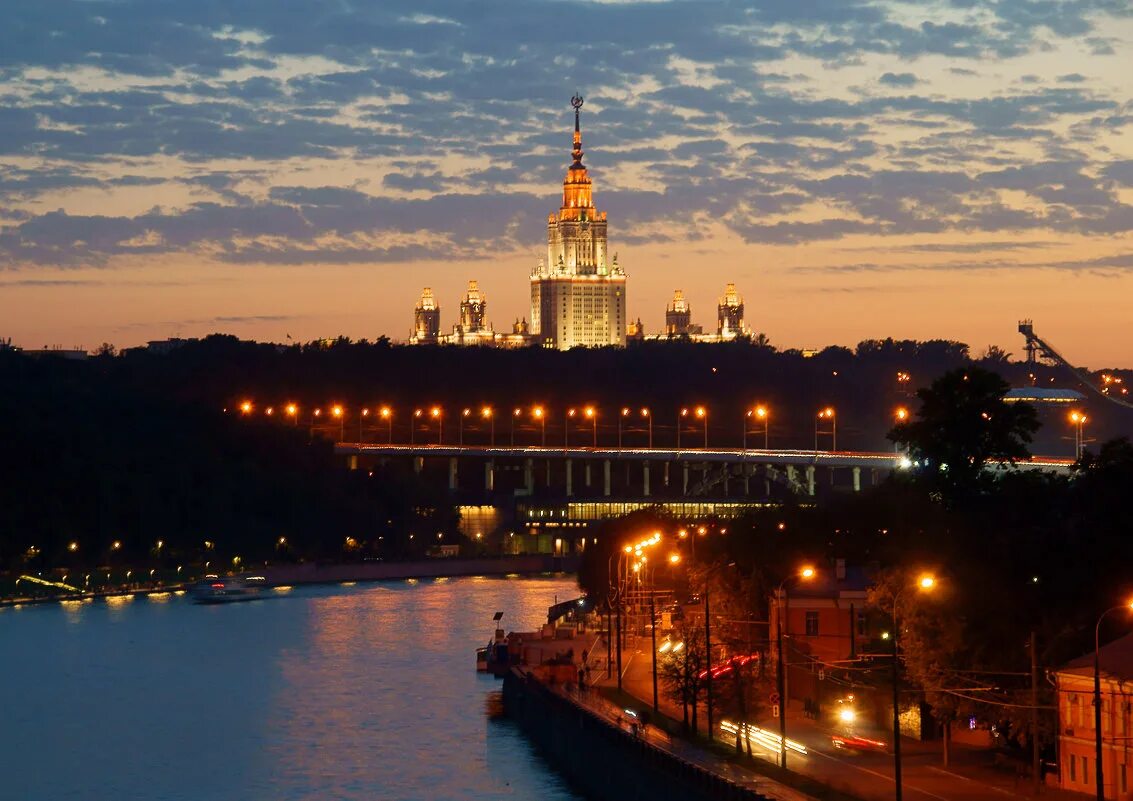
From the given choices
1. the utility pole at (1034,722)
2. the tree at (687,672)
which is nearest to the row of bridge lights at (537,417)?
the tree at (687,672)

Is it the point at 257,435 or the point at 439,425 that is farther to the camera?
Result: the point at 439,425

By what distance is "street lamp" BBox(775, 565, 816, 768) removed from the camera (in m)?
41.7

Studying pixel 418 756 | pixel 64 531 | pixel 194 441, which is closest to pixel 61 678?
pixel 418 756

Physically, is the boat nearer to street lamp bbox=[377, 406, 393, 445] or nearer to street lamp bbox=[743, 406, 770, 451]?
street lamp bbox=[743, 406, 770, 451]

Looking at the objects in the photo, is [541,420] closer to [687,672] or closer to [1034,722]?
[687,672]

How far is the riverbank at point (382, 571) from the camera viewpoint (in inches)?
4368

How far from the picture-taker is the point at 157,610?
99.2 meters

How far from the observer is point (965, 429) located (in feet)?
225

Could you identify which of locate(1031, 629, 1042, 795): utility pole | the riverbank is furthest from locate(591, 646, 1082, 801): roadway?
the riverbank

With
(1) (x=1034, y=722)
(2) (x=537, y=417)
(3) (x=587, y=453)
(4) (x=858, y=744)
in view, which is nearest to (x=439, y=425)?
(2) (x=537, y=417)

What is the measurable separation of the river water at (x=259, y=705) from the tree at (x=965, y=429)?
14.5m

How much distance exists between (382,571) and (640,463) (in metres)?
59.5

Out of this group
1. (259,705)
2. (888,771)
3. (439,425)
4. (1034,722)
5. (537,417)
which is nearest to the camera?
(1034,722)

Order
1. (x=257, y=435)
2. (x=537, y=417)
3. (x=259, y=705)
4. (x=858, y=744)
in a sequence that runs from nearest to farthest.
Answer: (x=858, y=744), (x=259, y=705), (x=257, y=435), (x=537, y=417)
